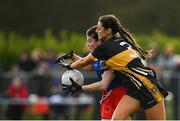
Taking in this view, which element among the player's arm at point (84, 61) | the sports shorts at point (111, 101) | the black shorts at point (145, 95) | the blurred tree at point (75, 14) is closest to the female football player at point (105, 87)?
the sports shorts at point (111, 101)

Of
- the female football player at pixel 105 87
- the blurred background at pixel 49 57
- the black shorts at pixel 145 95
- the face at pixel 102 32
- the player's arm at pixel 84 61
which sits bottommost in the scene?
the black shorts at pixel 145 95

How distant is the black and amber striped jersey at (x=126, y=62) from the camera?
11281 mm

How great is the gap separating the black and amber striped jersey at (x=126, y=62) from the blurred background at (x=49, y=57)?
6646 mm

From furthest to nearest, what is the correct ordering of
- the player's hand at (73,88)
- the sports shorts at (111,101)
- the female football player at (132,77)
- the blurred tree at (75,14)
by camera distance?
1. the blurred tree at (75,14)
2. the sports shorts at (111,101)
3. the player's hand at (73,88)
4. the female football player at (132,77)

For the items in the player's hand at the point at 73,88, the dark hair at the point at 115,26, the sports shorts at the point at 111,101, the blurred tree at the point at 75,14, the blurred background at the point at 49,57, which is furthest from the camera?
the blurred tree at the point at 75,14

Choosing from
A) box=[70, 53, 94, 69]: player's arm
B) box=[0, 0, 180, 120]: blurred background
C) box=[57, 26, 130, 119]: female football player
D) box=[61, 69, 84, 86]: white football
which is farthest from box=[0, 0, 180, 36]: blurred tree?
box=[70, 53, 94, 69]: player's arm

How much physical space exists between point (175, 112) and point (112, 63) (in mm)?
9906

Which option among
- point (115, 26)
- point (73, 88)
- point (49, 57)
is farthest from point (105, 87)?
point (49, 57)

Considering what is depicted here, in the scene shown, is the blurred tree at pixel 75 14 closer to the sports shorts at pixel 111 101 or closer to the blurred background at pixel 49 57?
the blurred background at pixel 49 57

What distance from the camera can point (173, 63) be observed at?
2186 centimetres

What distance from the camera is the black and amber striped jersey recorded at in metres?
11.3

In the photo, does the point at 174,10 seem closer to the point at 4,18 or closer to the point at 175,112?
the point at 4,18

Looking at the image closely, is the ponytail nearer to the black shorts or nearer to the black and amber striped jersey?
the black and amber striped jersey

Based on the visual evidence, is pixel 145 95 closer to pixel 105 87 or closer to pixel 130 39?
pixel 105 87
